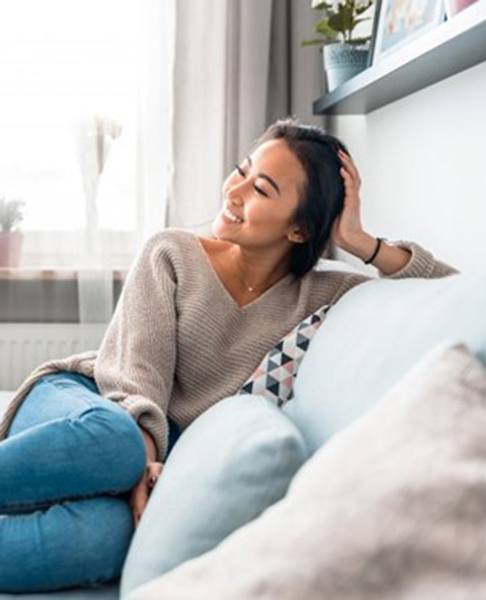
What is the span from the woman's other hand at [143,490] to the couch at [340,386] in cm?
11

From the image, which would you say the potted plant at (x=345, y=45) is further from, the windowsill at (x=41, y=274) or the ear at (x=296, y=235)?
the windowsill at (x=41, y=274)

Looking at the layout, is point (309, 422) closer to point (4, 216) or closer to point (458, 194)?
point (458, 194)

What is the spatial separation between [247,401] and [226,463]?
24 centimetres

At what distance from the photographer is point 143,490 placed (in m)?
1.42

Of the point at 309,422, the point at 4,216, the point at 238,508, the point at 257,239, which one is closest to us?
the point at 238,508

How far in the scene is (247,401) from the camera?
126cm

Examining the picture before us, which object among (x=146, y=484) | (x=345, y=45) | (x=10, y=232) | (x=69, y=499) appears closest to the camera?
(x=69, y=499)

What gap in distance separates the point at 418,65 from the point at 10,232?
1.55 metres

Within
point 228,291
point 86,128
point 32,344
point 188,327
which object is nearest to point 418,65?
point 228,291

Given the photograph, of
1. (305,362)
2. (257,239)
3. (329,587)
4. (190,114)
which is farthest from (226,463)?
A: (190,114)

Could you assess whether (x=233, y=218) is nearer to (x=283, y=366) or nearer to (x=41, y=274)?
(x=283, y=366)

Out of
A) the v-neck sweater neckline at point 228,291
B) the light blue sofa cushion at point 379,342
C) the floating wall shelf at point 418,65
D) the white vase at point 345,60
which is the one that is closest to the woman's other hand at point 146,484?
the light blue sofa cushion at point 379,342

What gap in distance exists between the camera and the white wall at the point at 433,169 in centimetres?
186

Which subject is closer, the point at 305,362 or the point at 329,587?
the point at 329,587
